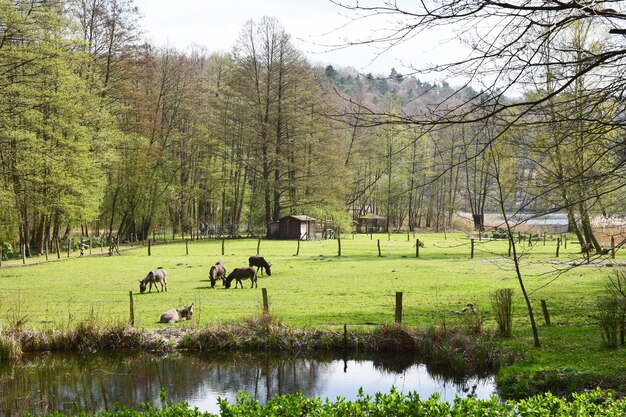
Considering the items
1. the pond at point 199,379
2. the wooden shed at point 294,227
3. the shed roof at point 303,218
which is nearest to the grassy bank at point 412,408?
the pond at point 199,379

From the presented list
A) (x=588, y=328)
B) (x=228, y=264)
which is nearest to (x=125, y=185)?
(x=228, y=264)

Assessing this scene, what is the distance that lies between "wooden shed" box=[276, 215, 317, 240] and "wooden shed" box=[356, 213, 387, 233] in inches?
791

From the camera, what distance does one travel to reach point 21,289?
24.8 m

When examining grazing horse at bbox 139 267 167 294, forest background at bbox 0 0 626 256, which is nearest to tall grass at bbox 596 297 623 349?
grazing horse at bbox 139 267 167 294

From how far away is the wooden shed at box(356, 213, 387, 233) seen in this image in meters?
81.8

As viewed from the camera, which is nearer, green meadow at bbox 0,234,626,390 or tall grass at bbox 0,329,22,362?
green meadow at bbox 0,234,626,390

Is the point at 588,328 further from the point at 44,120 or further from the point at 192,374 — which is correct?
the point at 44,120

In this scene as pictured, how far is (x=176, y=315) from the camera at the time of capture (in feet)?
57.7

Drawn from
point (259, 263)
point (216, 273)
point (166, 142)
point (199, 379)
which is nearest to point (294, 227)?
point (166, 142)

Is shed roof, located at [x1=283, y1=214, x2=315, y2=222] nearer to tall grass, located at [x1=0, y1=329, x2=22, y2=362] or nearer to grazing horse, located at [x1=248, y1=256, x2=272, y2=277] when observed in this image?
grazing horse, located at [x1=248, y1=256, x2=272, y2=277]

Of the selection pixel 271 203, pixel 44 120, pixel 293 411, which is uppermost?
pixel 44 120

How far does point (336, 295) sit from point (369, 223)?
6121 centimetres

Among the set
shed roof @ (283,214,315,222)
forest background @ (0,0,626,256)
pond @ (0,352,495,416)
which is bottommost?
pond @ (0,352,495,416)

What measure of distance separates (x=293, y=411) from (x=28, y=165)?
3180 cm
